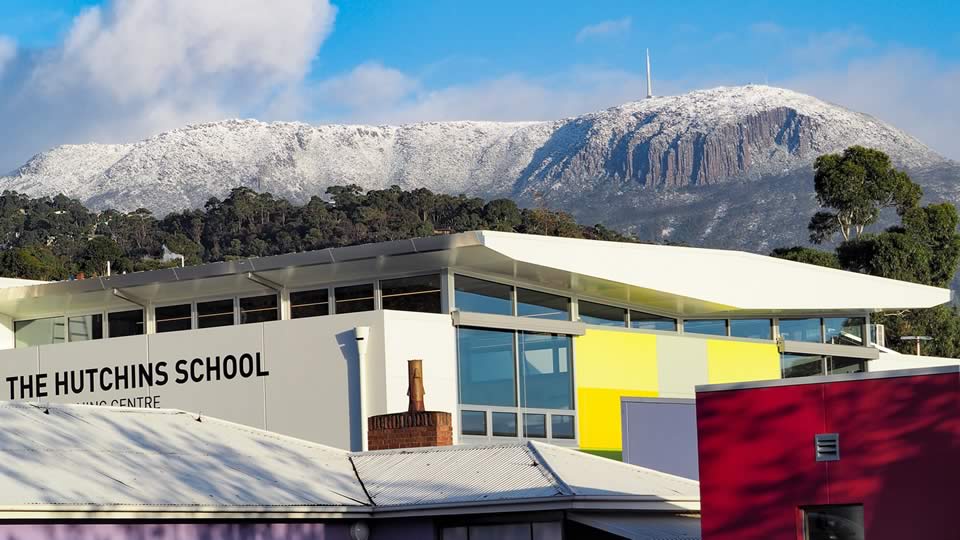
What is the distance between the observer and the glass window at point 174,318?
106 feet

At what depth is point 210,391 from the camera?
30094 millimetres

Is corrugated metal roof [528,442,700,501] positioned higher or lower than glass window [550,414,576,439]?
lower

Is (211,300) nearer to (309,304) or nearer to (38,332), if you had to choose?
(309,304)

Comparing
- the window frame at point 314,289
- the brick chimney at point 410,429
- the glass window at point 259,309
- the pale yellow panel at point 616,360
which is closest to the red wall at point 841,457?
the brick chimney at point 410,429

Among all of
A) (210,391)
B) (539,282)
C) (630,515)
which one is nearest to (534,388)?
(539,282)

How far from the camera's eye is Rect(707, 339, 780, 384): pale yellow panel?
34.3 metres

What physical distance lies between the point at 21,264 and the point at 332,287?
7193 cm

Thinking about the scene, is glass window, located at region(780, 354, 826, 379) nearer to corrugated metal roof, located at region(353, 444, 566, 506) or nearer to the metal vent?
corrugated metal roof, located at region(353, 444, 566, 506)

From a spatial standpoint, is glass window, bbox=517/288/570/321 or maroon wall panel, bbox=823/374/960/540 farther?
glass window, bbox=517/288/570/321

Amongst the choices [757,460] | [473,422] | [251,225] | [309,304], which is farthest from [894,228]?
[757,460]

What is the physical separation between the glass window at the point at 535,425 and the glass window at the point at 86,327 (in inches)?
356

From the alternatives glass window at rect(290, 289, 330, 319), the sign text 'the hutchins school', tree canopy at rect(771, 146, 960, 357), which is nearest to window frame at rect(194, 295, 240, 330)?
glass window at rect(290, 289, 330, 319)

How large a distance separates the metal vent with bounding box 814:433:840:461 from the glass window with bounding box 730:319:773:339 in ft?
56.3

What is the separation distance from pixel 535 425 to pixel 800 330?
861 cm
